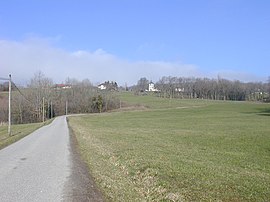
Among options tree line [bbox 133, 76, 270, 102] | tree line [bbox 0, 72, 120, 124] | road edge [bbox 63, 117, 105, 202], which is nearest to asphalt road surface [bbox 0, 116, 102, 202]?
road edge [bbox 63, 117, 105, 202]

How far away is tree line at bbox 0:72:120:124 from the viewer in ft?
308

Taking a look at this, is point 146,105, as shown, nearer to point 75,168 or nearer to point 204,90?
point 204,90

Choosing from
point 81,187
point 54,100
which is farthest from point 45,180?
point 54,100

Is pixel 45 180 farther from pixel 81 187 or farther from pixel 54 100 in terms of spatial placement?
pixel 54 100

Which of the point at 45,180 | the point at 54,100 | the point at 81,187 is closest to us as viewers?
the point at 81,187

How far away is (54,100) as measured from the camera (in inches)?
4350

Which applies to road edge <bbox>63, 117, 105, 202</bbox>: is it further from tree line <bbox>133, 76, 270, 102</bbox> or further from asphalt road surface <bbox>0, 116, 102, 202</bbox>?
tree line <bbox>133, 76, 270, 102</bbox>

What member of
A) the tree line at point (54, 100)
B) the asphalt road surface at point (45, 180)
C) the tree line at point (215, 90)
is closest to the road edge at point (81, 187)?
the asphalt road surface at point (45, 180)

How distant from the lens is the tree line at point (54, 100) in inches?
3698

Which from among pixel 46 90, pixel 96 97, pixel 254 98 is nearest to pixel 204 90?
pixel 254 98

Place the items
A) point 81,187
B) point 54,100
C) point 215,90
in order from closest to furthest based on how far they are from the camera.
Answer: point 81,187 < point 54,100 < point 215,90

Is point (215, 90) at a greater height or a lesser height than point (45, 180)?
greater

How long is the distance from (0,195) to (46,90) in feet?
308

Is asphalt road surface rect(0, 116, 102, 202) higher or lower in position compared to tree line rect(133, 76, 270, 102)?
lower
